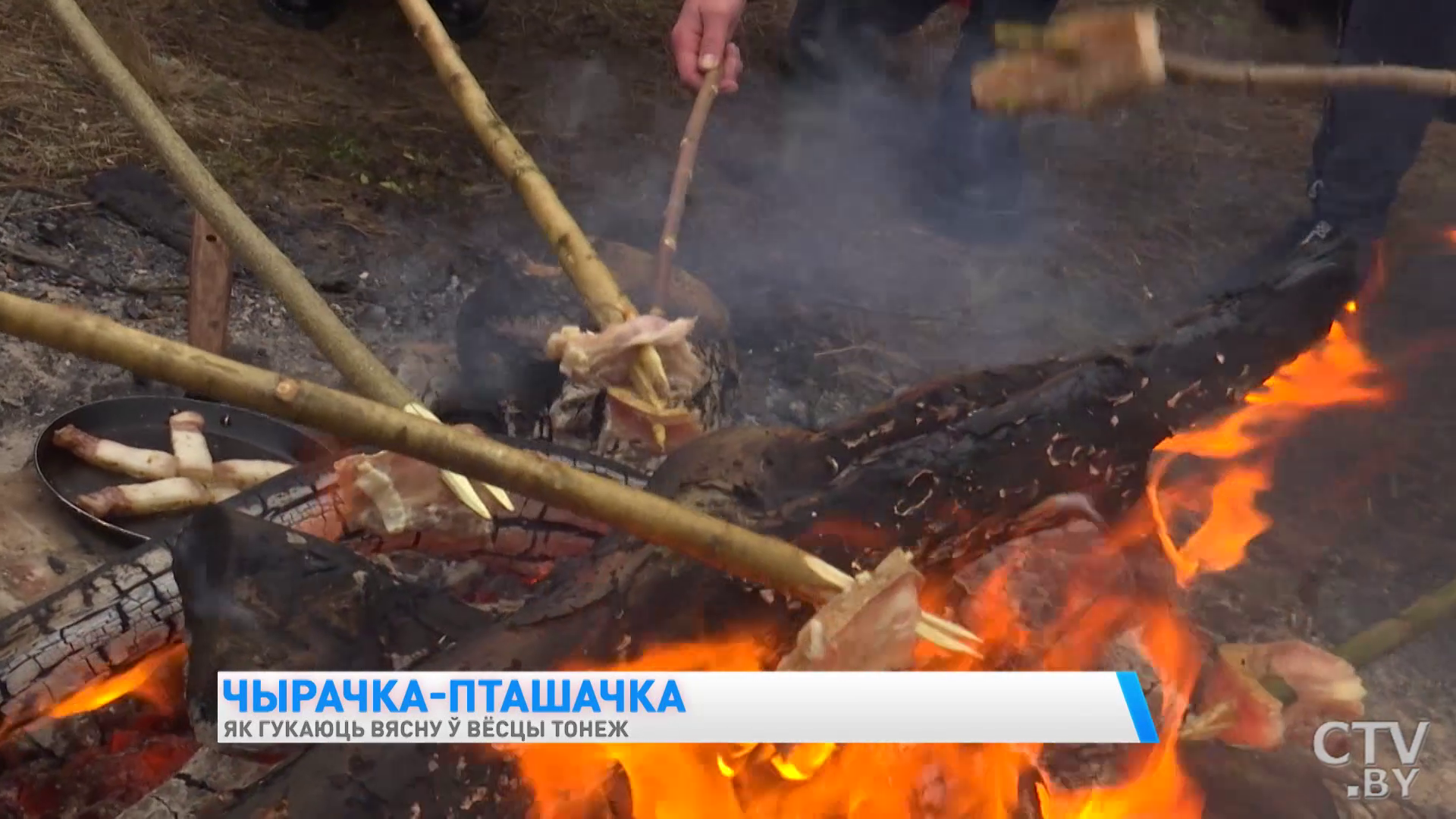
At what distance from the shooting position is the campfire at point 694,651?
161cm

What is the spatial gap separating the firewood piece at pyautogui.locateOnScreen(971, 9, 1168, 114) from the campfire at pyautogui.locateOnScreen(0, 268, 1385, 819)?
0.51 metres

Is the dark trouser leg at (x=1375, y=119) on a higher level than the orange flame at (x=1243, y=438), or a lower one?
higher

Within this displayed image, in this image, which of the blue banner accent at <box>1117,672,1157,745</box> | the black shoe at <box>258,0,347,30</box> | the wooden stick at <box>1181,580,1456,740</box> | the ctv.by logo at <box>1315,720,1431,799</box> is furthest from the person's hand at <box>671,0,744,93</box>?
the black shoe at <box>258,0,347,30</box>

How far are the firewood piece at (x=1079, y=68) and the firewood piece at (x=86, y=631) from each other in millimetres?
1749

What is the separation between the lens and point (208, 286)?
2.90 metres

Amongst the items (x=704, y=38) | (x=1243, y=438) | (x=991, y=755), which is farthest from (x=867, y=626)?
(x=704, y=38)

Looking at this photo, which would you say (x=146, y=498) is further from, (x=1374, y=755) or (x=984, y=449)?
(x=1374, y=755)

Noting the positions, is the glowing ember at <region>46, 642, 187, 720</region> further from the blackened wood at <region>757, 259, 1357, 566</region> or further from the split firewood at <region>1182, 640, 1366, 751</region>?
the split firewood at <region>1182, 640, 1366, 751</region>

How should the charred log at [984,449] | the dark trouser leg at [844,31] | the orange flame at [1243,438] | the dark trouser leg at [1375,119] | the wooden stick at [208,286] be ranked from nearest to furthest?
the charred log at [984,449], the orange flame at [1243,438], the wooden stick at [208,286], the dark trouser leg at [1375,119], the dark trouser leg at [844,31]

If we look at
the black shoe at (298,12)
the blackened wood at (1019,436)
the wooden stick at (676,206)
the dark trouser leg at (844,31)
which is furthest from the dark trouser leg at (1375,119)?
the black shoe at (298,12)

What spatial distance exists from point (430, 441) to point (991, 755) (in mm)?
1075

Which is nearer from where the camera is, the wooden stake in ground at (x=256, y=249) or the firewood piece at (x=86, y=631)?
the firewood piece at (x=86, y=631)

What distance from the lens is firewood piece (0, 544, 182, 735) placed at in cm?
183

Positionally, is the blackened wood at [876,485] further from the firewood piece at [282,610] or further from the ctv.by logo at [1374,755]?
the ctv.by logo at [1374,755]
